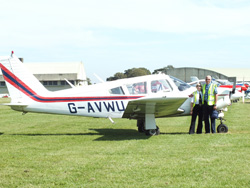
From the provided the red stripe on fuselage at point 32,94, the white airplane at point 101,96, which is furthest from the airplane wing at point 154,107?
the red stripe on fuselage at point 32,94

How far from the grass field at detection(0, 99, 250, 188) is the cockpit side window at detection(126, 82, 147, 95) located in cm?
145

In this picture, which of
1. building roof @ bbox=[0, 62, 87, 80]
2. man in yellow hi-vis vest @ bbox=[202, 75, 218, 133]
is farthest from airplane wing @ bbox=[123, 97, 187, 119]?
building roof @ bbox=[0, 62, 87, 80]

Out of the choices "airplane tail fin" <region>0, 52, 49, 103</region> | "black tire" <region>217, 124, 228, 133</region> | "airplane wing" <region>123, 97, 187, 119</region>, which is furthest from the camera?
"black tire" <region>217, 124, 228, 133</region>

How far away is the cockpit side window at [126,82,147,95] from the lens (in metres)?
10.7

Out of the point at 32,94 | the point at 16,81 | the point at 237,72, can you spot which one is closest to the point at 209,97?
the point at 32,94

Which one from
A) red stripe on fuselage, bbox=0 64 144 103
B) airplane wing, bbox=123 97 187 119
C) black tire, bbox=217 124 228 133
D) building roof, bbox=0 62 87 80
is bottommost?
black tire, bbox=217 124 228 133

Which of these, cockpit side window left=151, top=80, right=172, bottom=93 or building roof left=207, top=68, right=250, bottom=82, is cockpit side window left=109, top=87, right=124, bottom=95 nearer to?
cockpit side window left=151, top=80, right=172, bottom=93

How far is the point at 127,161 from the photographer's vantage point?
6.93m

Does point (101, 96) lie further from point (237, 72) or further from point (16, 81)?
point (237, 72)

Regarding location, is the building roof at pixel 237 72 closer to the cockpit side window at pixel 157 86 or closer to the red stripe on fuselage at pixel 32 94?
the cockpit side window at pixel 157 86

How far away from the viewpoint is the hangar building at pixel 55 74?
83188 millimetres

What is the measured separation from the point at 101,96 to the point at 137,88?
3.76 ft

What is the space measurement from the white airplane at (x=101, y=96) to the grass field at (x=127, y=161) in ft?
2.90

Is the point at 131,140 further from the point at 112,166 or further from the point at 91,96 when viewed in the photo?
the point at 112,166
